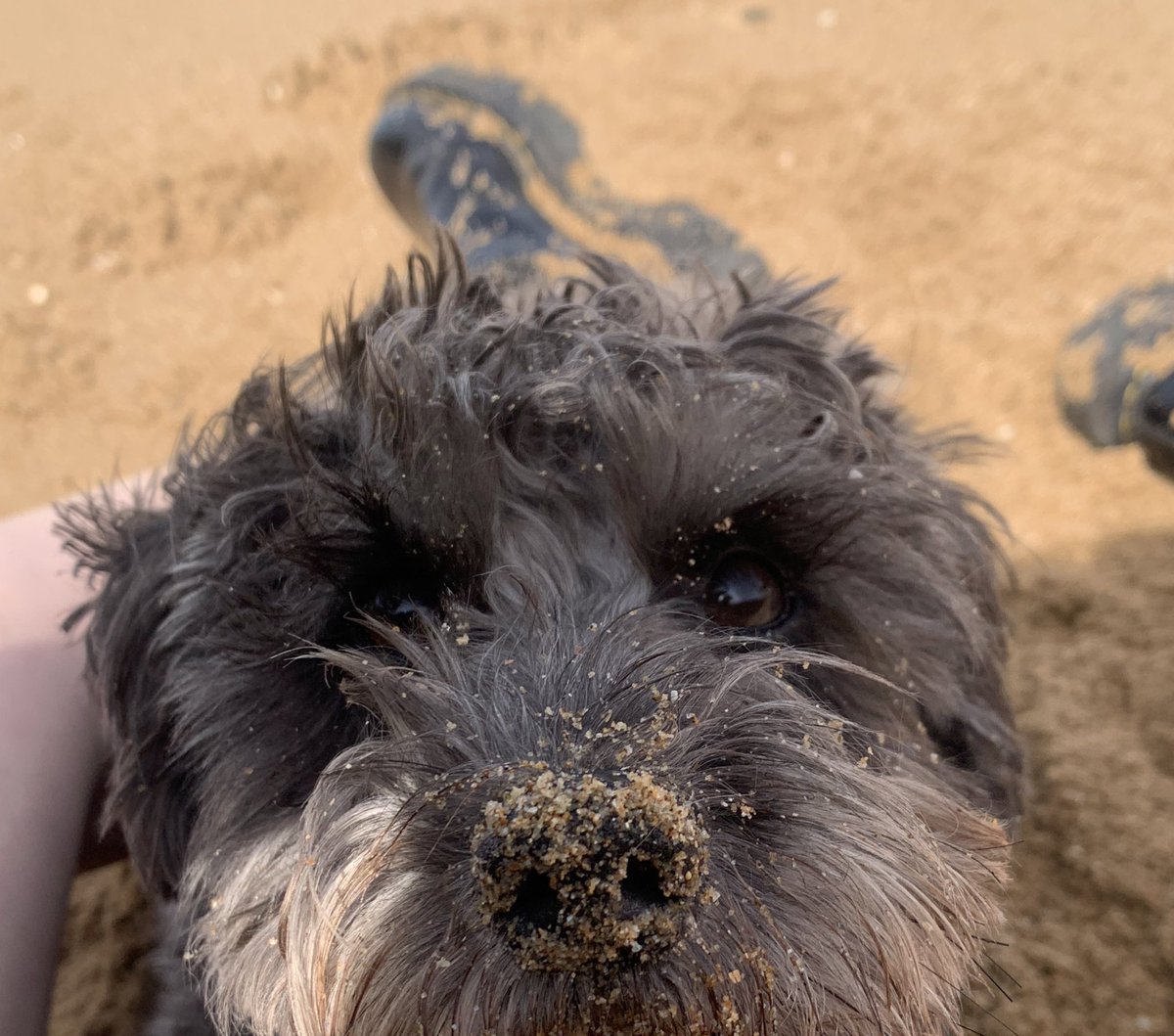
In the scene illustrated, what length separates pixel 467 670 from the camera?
1.72 m

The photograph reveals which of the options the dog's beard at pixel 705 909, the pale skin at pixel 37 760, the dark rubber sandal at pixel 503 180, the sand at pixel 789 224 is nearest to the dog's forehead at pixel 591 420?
the dog's beard at pixel 705 909

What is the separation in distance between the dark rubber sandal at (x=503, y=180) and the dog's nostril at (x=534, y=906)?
3.40 m

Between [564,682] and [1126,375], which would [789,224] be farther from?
[564,682]

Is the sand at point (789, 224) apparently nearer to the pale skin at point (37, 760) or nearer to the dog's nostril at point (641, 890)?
the pale skin at point (37, 760)

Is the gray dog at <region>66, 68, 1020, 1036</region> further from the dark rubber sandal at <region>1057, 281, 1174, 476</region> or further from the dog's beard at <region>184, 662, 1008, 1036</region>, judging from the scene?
the dark rubber sandal at <region>1057, 281, 1174, 476</region>

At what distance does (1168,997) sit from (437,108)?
15.4 feet

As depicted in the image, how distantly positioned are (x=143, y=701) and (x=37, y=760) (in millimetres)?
723

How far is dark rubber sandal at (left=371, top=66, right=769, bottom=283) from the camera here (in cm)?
456

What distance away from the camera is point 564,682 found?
1.59 meters

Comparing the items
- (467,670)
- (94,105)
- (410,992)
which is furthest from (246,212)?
(410,992)

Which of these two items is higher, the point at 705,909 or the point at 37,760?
the point at 37,760

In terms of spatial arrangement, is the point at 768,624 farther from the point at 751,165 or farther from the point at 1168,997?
the point at 751,165

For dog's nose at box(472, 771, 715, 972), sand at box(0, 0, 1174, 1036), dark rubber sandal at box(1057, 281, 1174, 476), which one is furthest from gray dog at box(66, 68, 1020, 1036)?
dark rubber sandal at box(1057, 281, 1174, 476)

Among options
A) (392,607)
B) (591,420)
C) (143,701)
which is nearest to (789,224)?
(591,420)
